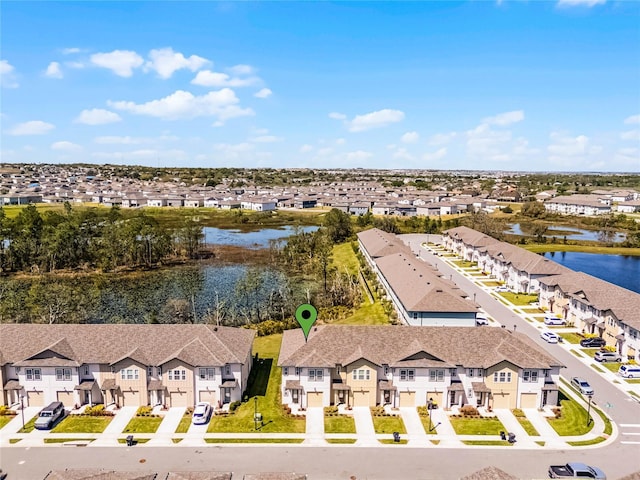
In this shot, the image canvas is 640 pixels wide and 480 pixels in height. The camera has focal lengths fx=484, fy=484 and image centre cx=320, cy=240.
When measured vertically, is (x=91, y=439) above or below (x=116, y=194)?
below

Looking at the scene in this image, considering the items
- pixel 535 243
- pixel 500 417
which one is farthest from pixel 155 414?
pixel 535 243

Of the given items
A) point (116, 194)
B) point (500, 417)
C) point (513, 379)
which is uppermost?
point (116, 194)

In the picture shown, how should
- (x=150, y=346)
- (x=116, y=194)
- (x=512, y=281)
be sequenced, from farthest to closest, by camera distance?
(x=116, y=194) < (x=512, y=281) < (x=150, y=346)

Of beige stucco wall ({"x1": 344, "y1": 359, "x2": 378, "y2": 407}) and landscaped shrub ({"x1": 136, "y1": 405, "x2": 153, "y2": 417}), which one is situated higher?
beige stucco wall ({"x1": 344, "y1": 359, "x2": 378, "y2": 407})

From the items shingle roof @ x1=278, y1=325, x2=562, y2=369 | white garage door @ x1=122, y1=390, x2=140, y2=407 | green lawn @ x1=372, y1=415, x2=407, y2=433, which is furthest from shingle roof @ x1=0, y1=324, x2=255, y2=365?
green lawn @ x1=372, y1=415, x2=407, y2=433

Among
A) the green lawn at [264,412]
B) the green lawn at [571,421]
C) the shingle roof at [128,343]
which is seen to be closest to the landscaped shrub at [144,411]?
the shingle roof at [128,343]

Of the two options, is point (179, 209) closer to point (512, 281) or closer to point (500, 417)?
point (512, 281)

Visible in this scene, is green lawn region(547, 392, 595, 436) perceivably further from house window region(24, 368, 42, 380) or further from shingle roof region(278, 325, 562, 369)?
house window region(24, 368, 42, 380)

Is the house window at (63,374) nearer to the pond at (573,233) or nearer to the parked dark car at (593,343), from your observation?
the parked dark car at (593,343)
